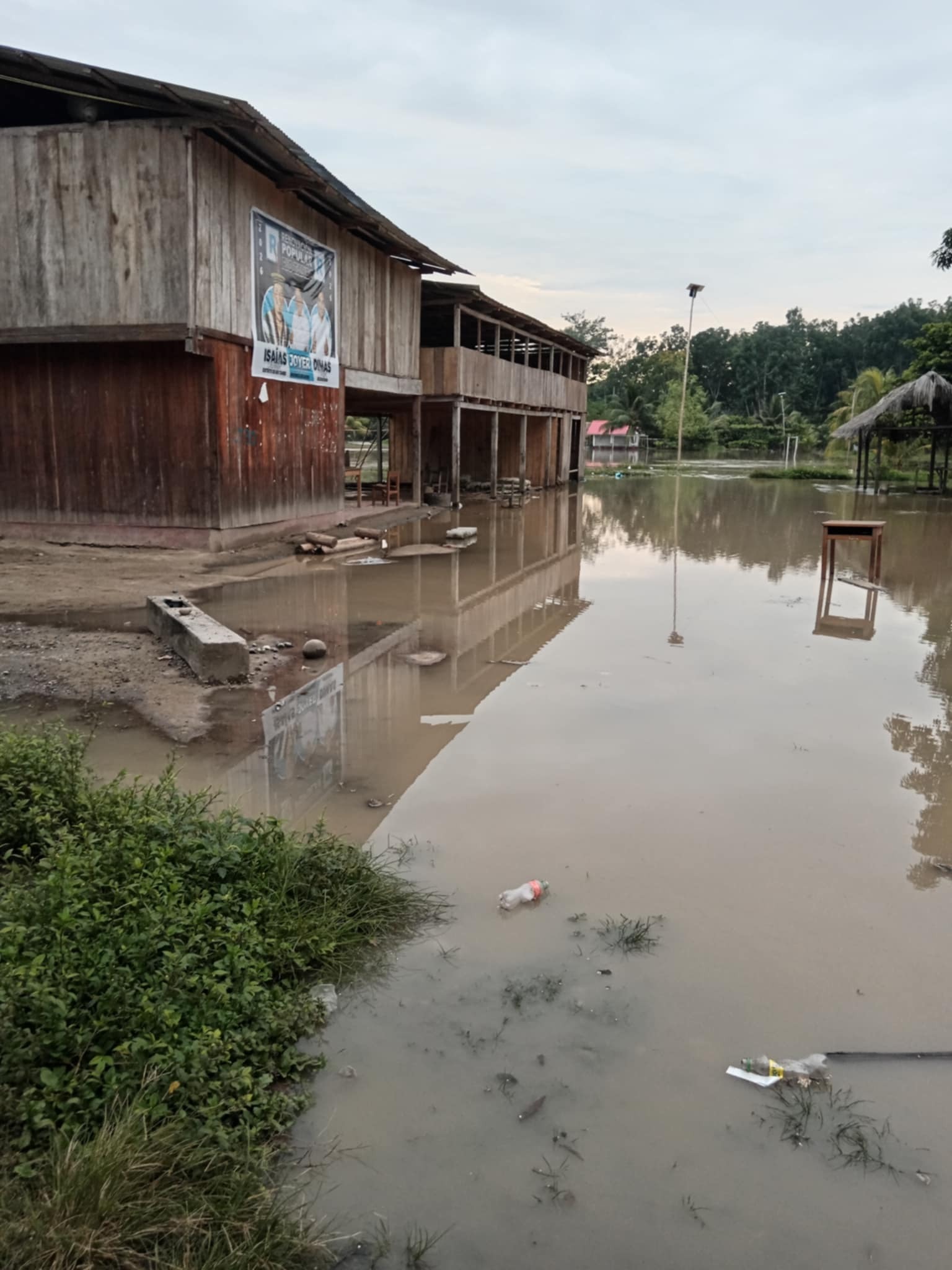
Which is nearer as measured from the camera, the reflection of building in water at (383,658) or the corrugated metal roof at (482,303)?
the reflection of building in water at (383,658)

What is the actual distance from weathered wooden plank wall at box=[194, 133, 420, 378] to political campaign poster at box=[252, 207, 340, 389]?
18 centimetres

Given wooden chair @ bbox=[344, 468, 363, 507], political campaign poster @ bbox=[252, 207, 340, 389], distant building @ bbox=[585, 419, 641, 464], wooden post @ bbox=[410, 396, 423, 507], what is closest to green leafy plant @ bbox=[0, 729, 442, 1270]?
political campaign poster @ bbox=[252, 207, 340, 389]

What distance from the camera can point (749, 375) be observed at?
81500mm

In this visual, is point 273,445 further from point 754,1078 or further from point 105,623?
point 754,1078

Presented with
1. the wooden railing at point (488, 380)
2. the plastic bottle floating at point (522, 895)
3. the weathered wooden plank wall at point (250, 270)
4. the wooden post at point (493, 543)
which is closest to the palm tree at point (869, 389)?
the wooden railing at point (488, 380)

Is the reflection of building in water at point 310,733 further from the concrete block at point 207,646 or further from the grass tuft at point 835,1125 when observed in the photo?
the grass tuft at point 835,1125

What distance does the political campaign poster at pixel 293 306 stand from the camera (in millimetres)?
13656

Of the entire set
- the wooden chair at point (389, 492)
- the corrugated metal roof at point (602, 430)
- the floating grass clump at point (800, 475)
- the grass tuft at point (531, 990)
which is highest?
the corrugated metal roof at point (602, 430)

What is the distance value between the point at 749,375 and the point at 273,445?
247 ft

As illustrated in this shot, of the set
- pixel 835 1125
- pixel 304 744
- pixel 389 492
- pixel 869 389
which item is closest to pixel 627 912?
pixel 835 1125

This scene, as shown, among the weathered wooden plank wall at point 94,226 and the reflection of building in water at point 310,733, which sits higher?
the weathered wooden plank wall at point 94,226

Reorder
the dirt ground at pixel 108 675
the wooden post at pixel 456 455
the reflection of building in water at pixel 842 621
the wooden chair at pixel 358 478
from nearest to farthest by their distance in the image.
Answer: the dirt ground at pixel 108 675 < the reflection of building in water at pixel 842 621 < the wooden chair at pixel 358 478 < the wooden post at pixel 456 455

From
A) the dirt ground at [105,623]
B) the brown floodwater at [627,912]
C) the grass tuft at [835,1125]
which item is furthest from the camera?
the dirt ground at [105,623]

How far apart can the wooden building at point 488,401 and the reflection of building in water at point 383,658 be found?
24.1 feet
